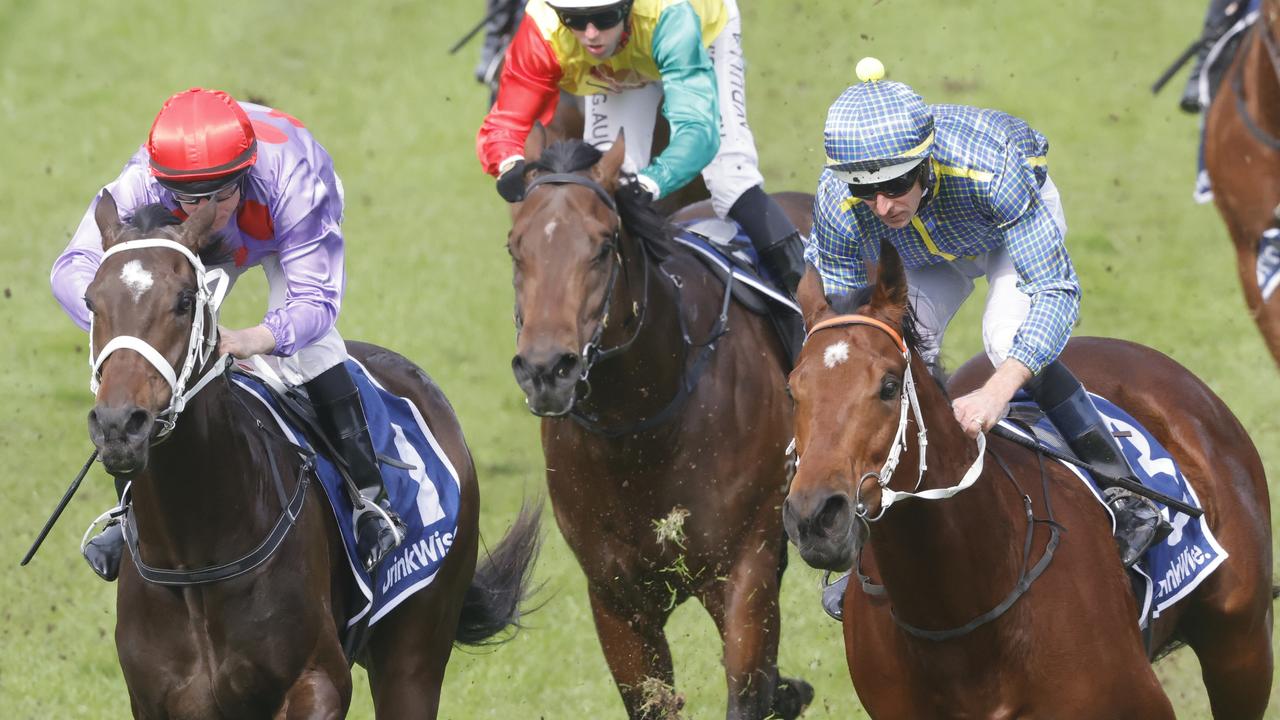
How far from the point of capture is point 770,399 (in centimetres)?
578

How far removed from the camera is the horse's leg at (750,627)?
17.6 ft

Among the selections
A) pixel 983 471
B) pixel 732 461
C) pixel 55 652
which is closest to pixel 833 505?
pixel 983 471

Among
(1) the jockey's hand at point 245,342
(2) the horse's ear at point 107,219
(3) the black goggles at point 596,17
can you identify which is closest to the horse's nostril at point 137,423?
(1) the jockey's hand at point 245,342

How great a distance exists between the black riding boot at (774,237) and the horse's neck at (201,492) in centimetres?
214

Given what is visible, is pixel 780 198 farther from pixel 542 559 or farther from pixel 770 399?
pixel 542 559

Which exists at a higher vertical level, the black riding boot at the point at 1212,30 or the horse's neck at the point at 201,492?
the black riding boot at the point at 1212,30

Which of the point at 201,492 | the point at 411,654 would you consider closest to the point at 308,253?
the point at 201,492

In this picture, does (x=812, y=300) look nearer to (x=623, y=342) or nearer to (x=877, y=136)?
(x=877, y=136)

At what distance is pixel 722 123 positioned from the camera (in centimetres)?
647

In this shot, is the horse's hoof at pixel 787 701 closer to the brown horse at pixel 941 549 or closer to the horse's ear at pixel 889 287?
the brown horse at pixel 941 549

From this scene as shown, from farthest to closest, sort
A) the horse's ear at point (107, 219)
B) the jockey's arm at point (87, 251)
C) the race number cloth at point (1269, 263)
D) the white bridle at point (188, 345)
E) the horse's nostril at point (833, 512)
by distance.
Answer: the jockey's arm at point (87, 251), the horse's ear at point (107, 219), the white bridle at point (188, 345), the race number cloth at point (1269, 263), the horse's nostril at point (833, 512)

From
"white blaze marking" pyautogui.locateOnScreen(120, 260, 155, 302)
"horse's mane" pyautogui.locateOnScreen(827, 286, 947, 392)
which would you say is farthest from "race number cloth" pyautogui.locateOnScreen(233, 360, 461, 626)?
"horse's mane" pyautogui.locateOnScreen(827, 286, 947, 392)

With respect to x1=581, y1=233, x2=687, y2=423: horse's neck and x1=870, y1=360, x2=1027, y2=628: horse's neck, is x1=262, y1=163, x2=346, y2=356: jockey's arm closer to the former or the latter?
x1=581, y1=233, x2=687, y2=423: horse's neck

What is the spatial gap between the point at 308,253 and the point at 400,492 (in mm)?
849
